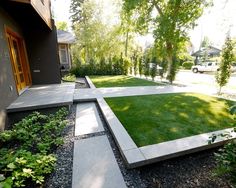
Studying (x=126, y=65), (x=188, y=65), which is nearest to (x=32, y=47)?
(x=126, y=65)

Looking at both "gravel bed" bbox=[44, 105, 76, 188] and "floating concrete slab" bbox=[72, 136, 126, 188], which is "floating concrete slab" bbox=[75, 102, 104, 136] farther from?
"floating concrete slab" bbox=[72, 136, 126, 188]

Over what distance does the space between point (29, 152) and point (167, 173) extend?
6.99 feet

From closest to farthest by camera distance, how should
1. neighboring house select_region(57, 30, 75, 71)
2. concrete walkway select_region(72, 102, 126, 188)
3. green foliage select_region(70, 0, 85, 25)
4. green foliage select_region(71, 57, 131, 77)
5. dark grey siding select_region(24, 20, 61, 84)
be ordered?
concrete walkway select_region(72, 102, 126, 188) → dark grey siding select_region(24, 20, 61, 84) → green foliage select_region(71, 57, 131, 77) → neighboring house select_region(57, 30, 75, 71) → green foliage select_region(70, 0, 85, 25)

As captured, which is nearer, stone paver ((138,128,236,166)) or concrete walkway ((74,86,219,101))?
stone paver ((138,128,236,166))

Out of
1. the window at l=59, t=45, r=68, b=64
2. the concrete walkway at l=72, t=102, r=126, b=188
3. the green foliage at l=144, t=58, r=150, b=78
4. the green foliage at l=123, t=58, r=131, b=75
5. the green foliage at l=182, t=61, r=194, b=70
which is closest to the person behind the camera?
the concrete walkway at l=72, t=102, r=126, b=188

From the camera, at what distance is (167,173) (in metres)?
2.34

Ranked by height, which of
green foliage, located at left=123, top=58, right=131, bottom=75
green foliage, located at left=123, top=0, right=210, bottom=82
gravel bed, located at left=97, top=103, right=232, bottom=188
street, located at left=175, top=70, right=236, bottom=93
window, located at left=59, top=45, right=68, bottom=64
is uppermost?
green foliage, located at left=123, top=0, right=210, bottom=82

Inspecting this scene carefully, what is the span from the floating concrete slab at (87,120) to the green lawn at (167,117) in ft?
1.80

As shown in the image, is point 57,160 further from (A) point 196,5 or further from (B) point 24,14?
(A) point 196,5

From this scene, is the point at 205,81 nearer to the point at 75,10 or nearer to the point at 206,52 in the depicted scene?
the point at 206,52

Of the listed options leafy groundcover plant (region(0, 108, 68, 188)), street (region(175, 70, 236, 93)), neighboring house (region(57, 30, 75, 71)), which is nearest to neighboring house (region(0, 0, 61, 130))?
leafy groundcover plant (region(0, 108, 68, 188))

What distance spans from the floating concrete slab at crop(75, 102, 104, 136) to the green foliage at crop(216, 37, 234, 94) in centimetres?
566

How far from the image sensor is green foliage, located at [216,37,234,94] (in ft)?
21.6

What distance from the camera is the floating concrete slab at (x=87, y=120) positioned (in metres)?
3.60
